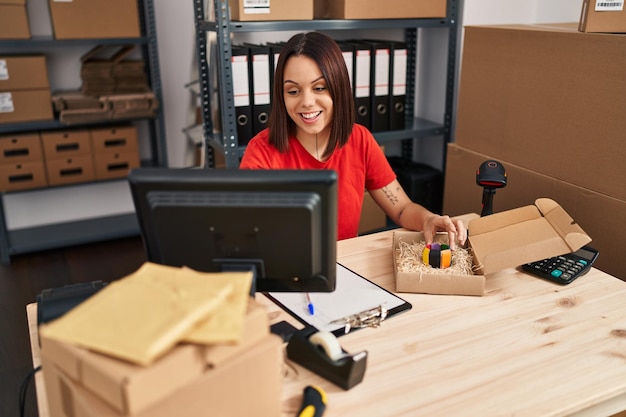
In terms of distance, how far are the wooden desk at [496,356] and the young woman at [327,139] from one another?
0.24 meters

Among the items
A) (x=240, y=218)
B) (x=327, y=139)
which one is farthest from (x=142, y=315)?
(x=327, y=139)

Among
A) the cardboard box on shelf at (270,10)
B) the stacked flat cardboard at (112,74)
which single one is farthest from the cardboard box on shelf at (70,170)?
the cardboard box on shelf at (270,10)

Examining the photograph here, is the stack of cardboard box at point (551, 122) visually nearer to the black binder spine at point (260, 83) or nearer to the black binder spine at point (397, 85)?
the black binder spine at point (397, 85)

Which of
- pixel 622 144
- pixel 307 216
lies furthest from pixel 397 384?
pixel 622 144

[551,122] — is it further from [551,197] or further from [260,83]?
[260,83]

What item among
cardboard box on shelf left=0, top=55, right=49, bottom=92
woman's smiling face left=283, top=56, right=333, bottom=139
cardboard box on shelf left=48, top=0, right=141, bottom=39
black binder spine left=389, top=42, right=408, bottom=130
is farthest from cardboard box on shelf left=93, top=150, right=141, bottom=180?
woman's smiling face left=283, top=56, right=333, bottom=139

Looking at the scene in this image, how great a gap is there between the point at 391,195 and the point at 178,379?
1.17 meters

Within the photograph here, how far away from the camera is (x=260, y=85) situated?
227 centimetres

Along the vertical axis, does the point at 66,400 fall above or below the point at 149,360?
below

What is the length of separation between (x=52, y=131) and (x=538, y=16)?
2489 mm

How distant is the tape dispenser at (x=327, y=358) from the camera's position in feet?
2.98

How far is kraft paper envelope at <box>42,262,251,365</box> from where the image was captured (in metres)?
0.66

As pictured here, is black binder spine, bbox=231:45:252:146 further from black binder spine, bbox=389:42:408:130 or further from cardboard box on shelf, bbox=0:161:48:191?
cardboard box on shelf, bbox=0:161:48:191

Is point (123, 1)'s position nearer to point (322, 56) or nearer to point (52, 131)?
point (52, 131)
